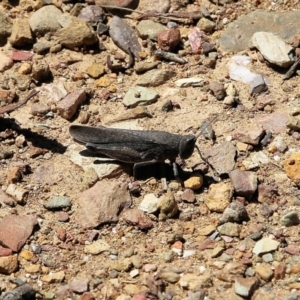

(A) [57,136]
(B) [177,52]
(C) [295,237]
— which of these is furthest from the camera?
(B) [177,52]

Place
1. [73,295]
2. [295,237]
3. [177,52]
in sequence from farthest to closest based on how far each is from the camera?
1. [177,52]
2. [295,237]
3. [73,295]

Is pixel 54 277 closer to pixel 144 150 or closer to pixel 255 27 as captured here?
pixel 144 150

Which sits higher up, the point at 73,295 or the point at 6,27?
the point at 6,27

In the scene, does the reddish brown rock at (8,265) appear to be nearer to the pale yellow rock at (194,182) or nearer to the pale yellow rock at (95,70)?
the pale yellow rock at (194,182)

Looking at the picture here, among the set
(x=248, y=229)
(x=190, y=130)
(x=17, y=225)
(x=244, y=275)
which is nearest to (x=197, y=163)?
(x=190, y=130)

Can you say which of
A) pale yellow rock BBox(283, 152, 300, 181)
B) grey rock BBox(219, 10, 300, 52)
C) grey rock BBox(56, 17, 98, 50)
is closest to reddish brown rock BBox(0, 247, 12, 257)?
pale yellow rock BBox(283, 152, 300, 181)

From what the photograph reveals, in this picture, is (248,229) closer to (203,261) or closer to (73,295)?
(203,261)

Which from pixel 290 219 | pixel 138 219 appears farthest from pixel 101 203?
pixel 290 219
